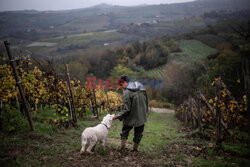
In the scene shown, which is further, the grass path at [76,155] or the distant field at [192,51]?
the distant field at [192,51]

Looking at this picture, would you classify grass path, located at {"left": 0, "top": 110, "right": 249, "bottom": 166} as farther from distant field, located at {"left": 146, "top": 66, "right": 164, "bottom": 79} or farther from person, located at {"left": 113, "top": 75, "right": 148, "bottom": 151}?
distant field, located at {"left": 146, "top": 66, "right": 164, "bottom": 79}

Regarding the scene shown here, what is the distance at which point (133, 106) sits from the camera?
4.70 m

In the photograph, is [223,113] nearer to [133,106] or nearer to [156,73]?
[133,106]

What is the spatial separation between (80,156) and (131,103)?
202 centimetres

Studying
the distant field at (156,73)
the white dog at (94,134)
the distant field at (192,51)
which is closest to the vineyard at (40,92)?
the white dog at (94,134)

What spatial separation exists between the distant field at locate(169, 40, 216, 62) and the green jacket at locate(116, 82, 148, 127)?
63.9 m

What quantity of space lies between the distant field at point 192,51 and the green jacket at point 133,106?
63.9 m

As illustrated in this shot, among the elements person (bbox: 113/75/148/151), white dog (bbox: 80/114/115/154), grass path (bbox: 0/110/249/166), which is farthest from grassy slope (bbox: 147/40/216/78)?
white dog (bbox: 80/114/115/154)

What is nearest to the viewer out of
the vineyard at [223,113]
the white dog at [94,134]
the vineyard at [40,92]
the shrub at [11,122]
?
the white dog at [94,134]

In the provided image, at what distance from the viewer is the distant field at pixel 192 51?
6475 centimetres

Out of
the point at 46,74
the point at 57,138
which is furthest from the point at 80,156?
the point at 46,74

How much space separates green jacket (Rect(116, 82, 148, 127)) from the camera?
4684mm

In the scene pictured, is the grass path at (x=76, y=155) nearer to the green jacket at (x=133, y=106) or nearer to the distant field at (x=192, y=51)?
the green jacket at (x=133, y=106)

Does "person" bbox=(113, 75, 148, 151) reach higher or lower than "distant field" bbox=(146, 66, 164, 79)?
higher
